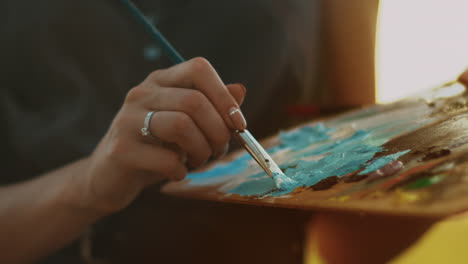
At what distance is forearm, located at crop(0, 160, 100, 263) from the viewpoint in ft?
1.95

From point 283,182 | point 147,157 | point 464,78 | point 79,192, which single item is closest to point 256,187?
point 283,182

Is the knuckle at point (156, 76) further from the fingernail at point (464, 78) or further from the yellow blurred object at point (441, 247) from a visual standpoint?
the fingernail at point (464, 78)

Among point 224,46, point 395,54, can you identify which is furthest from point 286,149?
point 395,54

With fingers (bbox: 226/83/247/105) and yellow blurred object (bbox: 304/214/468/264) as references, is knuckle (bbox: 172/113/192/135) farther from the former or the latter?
yellow blurred object (bbox: 304/214/468/264)

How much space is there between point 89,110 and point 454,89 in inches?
28.2

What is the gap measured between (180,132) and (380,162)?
0.76 ft

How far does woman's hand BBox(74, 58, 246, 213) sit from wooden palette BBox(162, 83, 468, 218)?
0.06m

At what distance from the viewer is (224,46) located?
0.93m

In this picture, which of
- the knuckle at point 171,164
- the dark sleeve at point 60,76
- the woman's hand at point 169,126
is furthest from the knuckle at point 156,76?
the dark sleeve at point 60,76

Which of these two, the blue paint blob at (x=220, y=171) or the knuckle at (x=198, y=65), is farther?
the blue paint blob at (x=220, y=171)

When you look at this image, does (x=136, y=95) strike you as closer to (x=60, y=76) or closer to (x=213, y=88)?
(x=213, y=88)

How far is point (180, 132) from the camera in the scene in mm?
468

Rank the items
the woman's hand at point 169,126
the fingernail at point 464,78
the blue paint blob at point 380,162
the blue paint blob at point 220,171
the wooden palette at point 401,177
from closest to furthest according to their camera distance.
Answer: the wooden palette at point 401,177 < the blue paint blob at point 380,162 < the woman's hand at point 169,126 < the blue paint blob at point 220,171 < the fingernail at point 464,78

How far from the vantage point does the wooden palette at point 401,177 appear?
26 centimetres
